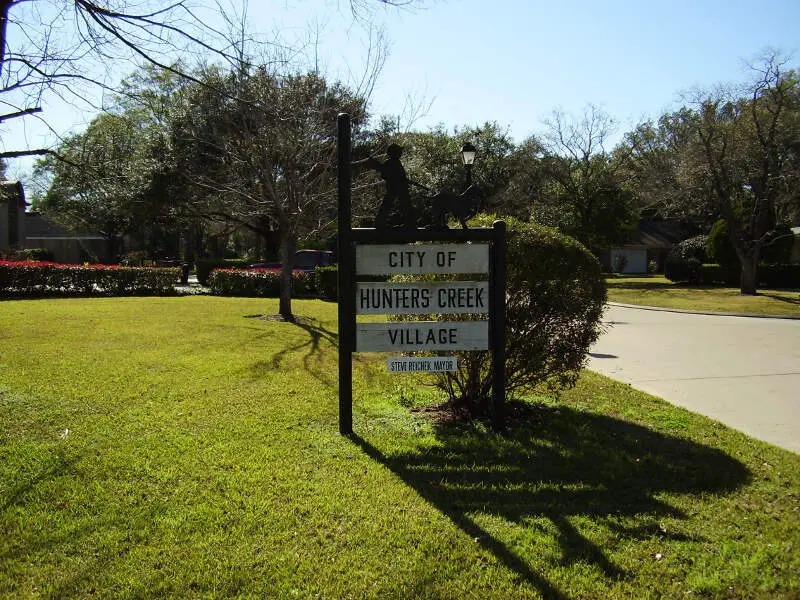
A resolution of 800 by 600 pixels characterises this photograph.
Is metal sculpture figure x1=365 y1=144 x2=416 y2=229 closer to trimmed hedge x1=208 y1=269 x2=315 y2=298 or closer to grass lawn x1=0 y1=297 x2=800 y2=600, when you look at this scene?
grass lawn x1=0 y1=297 x2=800 y2=600

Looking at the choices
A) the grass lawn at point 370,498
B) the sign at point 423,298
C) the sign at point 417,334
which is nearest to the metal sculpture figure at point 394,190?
the sign at point 423,298

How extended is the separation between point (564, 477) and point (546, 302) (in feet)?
6.11

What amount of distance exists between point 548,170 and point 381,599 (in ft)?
122

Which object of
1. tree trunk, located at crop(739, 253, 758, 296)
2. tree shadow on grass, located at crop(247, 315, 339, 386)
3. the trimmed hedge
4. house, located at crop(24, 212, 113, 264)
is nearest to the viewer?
tree shadow on grass, located at crop(247, 315, 339, 386)

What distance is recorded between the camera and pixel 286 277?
1519cm

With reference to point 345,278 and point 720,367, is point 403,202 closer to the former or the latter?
point 345,278

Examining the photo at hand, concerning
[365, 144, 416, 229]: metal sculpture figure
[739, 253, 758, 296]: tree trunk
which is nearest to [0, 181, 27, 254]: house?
[365, 144, 416, 229]: metal sculpture figure

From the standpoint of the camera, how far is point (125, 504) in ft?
12.6

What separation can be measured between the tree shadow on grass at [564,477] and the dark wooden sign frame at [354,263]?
597 mm

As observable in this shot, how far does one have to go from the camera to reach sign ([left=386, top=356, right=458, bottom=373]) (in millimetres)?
5430

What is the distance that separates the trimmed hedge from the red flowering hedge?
1799mm

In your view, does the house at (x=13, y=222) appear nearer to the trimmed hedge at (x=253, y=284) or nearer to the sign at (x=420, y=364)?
the trimmed hedge at (x=253, y=284)

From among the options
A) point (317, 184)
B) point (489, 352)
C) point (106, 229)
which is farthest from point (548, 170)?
point (489, 352)

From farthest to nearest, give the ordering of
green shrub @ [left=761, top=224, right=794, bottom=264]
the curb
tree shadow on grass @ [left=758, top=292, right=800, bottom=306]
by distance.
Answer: green shrub @ [left=761, top=224, right=794, bottom=264]
tree shadow on grass @ [left=758, top=292, right=800, bottom=306]
the curb
